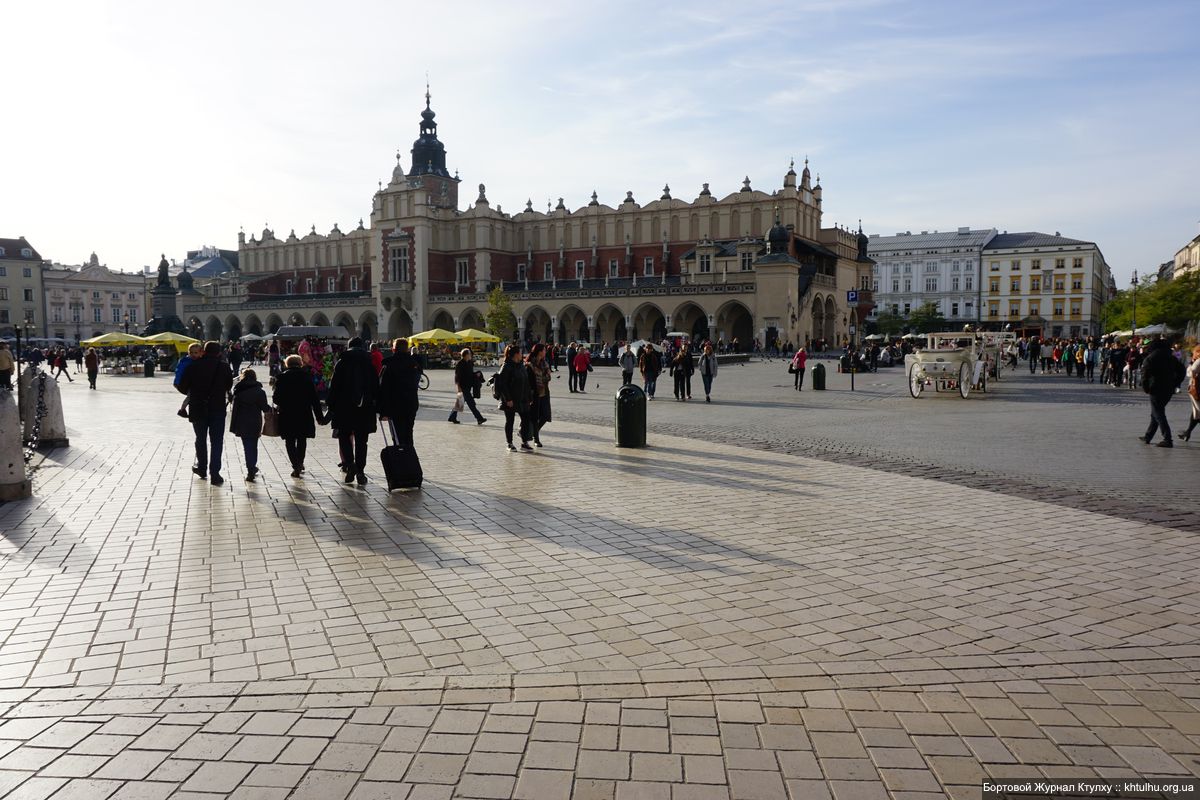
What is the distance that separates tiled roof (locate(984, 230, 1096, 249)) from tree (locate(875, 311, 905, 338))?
1520 centimetres

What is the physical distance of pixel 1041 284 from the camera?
8919 cm

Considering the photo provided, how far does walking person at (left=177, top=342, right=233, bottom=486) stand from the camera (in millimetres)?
9672

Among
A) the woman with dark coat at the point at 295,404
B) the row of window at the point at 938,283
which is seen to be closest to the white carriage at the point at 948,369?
the woman with dark coat at the point at 295,404

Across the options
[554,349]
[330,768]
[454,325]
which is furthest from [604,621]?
[454,325]

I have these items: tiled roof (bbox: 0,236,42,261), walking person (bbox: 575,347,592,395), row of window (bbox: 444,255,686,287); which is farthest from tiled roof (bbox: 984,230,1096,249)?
tiled roof (bbox: 0,236,42,261)

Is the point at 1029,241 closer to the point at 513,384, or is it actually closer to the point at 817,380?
the point at 817,380

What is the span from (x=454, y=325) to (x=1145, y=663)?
6621 cm

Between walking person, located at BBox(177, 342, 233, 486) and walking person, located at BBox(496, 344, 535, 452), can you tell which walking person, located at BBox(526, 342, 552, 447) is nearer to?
walking person, located at BBox(496, 344, 535, 452)

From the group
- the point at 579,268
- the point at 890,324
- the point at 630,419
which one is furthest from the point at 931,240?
the point at 630,419

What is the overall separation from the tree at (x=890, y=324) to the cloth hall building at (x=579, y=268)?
40.0 feet

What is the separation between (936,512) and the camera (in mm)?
7879

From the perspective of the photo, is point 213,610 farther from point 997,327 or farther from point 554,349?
point 997,327

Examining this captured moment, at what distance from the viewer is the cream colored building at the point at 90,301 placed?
315ft

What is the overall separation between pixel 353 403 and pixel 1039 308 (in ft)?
309
